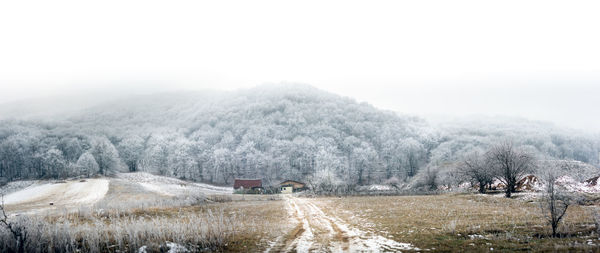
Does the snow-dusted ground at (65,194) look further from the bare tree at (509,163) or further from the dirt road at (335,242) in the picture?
the bare tree at (509,163)

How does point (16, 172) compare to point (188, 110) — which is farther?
point (188, 110)

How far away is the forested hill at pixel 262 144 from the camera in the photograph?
9888 centimetres

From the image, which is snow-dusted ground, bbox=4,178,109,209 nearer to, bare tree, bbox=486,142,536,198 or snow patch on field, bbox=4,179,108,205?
snow patch on field, bbox=4,179,108,205

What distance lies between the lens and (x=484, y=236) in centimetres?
1266

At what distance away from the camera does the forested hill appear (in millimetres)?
98875

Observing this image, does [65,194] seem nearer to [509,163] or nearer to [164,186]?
[164,186]

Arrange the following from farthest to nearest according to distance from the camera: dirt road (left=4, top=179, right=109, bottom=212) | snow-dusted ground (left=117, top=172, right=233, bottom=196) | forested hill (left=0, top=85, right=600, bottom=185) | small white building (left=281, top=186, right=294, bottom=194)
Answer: forested hill (left=0, top=85, right=600, bottom=185) → small white building (left=281, top=186, right=294, bottom=194) → snow-dusted ground (left=117, top=172, right=233, bottom=196) → dirt road (left=4, top=179, right=109, bottom=212)

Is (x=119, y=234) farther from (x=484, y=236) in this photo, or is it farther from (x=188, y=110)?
(x=188, y=110)

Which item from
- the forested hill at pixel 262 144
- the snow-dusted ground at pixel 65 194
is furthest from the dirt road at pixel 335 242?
the forested hill at pixel 262 144

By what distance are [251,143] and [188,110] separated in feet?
295

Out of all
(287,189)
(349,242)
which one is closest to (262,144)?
(287,189)

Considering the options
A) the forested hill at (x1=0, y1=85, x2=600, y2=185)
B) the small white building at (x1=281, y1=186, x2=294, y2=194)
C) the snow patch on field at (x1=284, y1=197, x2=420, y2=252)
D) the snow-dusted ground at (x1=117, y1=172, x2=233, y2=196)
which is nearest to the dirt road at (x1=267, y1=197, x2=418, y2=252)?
the snow patch on field at (x1=284, y1=197, x2=420, y2=252)

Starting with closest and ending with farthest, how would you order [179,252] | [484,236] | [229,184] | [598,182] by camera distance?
1. [179,252]
2. [484,236]
3. [598,182]
4. [229,184]

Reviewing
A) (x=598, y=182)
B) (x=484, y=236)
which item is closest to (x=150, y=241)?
(x=484, y=236)
